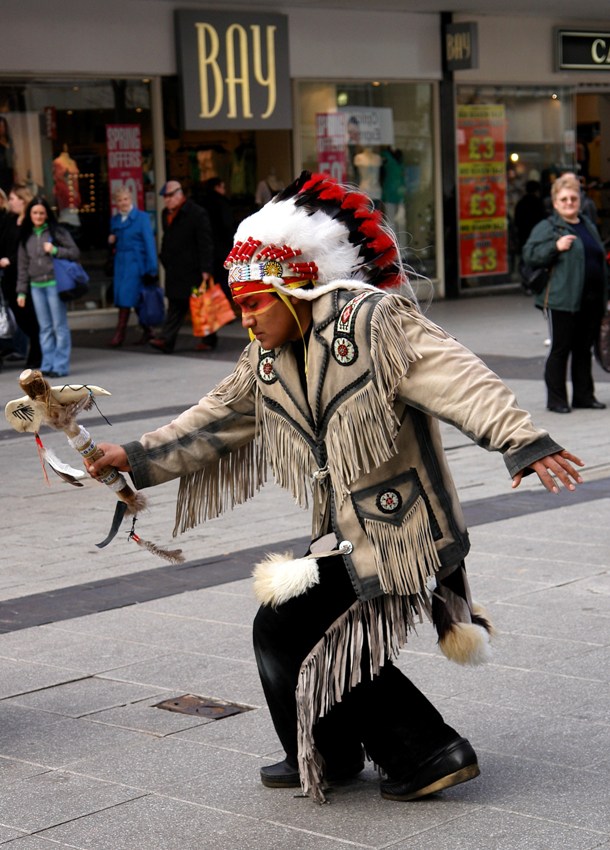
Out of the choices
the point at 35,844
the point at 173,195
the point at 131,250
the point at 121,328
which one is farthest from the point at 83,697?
the point at 121,328

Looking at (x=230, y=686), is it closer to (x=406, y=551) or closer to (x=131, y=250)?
(x=406, y=551)

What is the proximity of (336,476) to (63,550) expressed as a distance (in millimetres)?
3616

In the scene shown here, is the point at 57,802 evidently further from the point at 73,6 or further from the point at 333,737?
the point at 73,6

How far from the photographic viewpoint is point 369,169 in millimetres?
20188

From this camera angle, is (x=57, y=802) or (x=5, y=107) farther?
(x=5, y=107)

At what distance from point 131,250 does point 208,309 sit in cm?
133

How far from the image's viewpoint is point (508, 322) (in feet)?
58.3

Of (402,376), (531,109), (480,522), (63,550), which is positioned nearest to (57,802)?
(402,376)

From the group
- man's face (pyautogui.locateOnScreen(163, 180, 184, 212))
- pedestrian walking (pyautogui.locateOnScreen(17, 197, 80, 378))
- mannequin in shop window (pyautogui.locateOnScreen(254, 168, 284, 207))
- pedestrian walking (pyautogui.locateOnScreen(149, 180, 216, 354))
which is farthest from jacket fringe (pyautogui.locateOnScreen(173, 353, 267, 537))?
mannequin in shop window (pyautogui.locateOnScreen(254, 168, 284, 207))

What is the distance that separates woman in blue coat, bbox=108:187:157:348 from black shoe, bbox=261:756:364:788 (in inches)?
477

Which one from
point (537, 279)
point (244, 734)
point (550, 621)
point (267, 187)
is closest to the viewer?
point (244, 734)

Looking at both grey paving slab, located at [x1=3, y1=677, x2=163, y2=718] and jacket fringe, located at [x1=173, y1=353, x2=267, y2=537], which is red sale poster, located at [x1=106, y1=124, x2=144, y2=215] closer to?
grey paving slab, located at [x1=3, y1=677, x2=163, y2=718]

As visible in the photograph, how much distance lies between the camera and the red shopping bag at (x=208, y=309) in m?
15.0

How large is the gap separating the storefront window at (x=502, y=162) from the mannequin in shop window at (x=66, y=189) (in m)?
6.10
